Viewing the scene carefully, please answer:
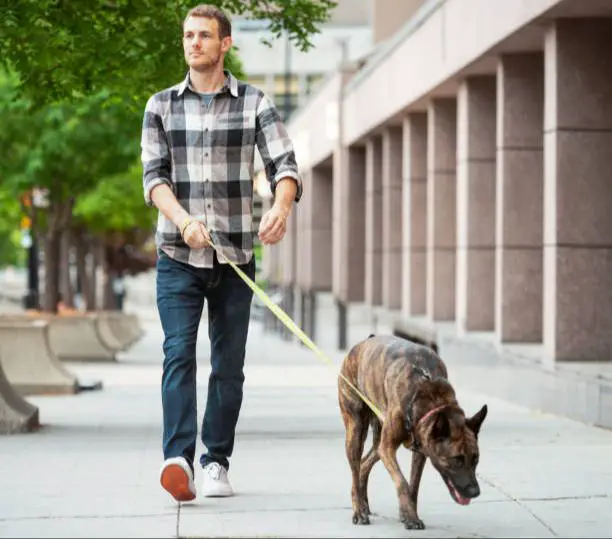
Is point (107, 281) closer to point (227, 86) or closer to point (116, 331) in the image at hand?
point (116, 331)

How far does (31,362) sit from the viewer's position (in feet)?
59.2

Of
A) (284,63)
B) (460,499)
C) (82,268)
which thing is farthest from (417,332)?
(284,63)

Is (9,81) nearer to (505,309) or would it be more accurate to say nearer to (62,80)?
(505,309)

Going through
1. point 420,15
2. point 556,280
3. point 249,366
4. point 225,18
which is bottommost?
point 249,366

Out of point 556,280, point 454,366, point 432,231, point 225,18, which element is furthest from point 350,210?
point 225,18

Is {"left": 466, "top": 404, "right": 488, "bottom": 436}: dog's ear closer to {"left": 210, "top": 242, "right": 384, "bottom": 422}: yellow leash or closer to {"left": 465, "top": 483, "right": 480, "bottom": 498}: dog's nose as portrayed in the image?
{"left": 465, "top": 483, "right": 480, "bottom": 498}: dog's nose

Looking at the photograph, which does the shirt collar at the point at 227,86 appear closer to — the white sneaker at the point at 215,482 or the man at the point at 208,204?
the man at the point at 208,204

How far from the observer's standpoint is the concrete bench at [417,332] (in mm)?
23016

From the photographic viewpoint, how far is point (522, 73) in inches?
734

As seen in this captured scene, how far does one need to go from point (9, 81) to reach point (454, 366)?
1230 centimetres

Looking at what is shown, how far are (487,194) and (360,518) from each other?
1380 centimetres

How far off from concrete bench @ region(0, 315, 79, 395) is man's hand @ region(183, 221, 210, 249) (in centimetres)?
1033

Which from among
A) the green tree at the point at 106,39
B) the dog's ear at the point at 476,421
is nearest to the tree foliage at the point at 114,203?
the green tree at the point at 106,39

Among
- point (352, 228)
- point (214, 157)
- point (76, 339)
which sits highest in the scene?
point (214, 157)
